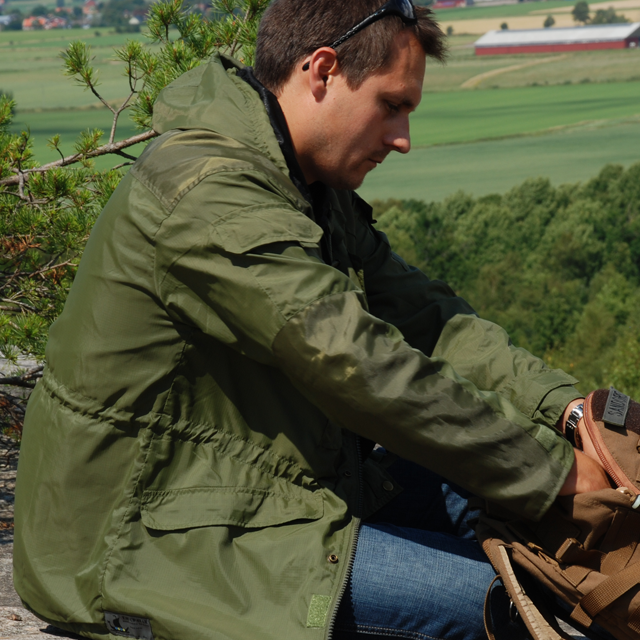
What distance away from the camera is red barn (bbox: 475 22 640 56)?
69875mm

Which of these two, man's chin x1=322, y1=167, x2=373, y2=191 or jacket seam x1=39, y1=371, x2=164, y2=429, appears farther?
man's chin x1=322, y1=167, x2=373, y2=191

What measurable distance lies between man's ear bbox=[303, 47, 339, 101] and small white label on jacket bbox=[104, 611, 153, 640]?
1.15 m

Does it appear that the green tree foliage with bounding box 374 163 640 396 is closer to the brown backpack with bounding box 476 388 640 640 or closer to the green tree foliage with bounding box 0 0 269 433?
the green tree foliage with bounding box 0 0 269 433

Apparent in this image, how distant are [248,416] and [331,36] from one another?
84cm

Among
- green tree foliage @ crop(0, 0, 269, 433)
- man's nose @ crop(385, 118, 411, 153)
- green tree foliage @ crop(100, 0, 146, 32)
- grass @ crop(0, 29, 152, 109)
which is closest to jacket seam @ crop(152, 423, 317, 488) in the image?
man's nose @ crop(385, 118, 411, 153)

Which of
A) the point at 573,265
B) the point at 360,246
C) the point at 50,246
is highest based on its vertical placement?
the point at 360,246

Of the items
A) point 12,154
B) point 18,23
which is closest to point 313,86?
point 12,154

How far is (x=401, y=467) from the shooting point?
2.02m

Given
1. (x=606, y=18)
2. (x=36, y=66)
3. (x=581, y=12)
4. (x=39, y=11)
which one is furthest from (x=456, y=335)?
(x=606, y=18)

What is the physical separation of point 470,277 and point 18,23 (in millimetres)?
30256

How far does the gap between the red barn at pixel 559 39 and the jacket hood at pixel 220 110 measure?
76190mm

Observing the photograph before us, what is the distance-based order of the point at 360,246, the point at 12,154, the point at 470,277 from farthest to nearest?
the point at 470,277 → the point at 12,154 → the point at 360,246

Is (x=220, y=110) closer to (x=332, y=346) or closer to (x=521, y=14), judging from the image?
(x=332, y=346)

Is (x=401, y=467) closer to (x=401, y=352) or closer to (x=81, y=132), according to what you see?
(x=401, y=352)
